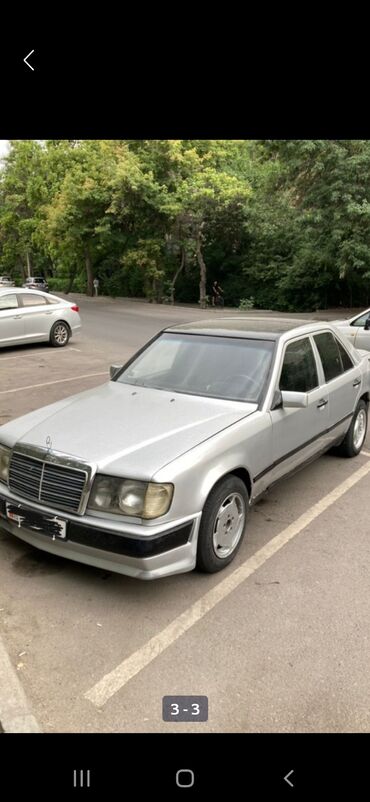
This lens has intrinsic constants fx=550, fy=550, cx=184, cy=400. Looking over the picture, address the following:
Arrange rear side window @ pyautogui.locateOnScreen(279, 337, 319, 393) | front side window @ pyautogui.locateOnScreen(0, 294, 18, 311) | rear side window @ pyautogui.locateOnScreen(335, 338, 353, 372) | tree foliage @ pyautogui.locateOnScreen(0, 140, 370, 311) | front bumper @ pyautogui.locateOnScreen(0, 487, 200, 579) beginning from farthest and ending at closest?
tree foliage @ pyautogui.locateOnScreen(0, 140, 370, 311) < front side window @ pyautogui.locateOnScreen(0, 294, 18, 311) < rear side window @ pyautogui.locateOnScreen(335, 338, 353, 372) < rear side window @ pyautogui.locateOnScreen(279, 337, 319, 393) < front bumper @ pyautogui.locateOnScreen(0, 487, 200, 579)

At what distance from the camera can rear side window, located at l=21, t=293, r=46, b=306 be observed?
488 inches

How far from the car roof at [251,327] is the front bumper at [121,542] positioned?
5.86ft

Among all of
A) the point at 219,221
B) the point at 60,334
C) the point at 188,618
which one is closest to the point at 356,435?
the point at 188,618

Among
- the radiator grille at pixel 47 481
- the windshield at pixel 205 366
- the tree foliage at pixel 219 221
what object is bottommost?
the radiator grille at pixel 47 481

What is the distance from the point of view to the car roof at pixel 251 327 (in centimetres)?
438

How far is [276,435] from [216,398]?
→ 501mm

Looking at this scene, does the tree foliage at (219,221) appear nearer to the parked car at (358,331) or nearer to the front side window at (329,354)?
the parked car at (358,331)

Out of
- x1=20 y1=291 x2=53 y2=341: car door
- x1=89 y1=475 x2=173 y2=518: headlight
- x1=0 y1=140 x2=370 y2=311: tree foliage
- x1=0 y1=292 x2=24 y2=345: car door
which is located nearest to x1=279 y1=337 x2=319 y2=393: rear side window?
x1=89 y1=475 x2=173 y2=518: headlight

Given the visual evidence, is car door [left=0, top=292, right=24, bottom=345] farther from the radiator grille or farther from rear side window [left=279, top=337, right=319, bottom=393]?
the radiator grille

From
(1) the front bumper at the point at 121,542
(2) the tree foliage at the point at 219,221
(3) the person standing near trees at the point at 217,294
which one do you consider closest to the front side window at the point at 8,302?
(1) the front bumper at the point at 121,542

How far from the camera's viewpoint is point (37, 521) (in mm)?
3232

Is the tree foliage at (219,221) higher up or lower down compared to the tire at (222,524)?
higher up

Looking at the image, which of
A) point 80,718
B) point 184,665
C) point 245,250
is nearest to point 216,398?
point 184,665

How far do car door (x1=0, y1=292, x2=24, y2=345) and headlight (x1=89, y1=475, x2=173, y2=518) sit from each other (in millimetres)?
9873
